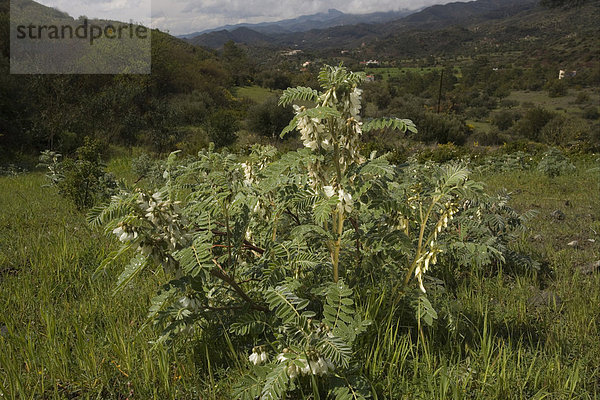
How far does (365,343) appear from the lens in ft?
6.68

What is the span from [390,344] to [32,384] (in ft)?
6.29

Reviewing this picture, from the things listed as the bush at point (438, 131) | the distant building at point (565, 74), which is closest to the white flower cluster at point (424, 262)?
the bush at point (438, 131)

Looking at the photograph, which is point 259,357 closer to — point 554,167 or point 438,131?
point 554,167

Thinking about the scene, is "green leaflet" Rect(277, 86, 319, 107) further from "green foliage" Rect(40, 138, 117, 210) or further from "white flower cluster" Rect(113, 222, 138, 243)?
"green foliage" Rect(40, 138, 117, 210)

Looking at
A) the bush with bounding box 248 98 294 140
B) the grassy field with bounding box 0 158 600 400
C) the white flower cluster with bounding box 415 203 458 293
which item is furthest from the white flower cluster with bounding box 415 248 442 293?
the bush with bounding box 248 98 294 140

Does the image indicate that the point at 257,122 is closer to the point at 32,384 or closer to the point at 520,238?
the point at 520,238

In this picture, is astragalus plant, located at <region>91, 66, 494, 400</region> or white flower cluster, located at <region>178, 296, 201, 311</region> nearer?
astragalus plant, located at <region>91, 66, 494, 400</region>

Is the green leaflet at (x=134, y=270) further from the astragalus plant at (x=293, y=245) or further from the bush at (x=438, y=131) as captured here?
the bush at (x=438, y=131)

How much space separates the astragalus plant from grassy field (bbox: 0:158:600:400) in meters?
0.22

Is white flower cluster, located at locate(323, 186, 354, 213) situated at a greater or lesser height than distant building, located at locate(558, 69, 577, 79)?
lesser

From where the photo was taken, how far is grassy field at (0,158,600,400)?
1.80 meters

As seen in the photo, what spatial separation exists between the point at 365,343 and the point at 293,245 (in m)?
0.70

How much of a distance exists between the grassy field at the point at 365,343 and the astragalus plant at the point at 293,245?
0.22m

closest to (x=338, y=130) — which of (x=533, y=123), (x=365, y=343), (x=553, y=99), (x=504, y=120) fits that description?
(x=365, y=343)
